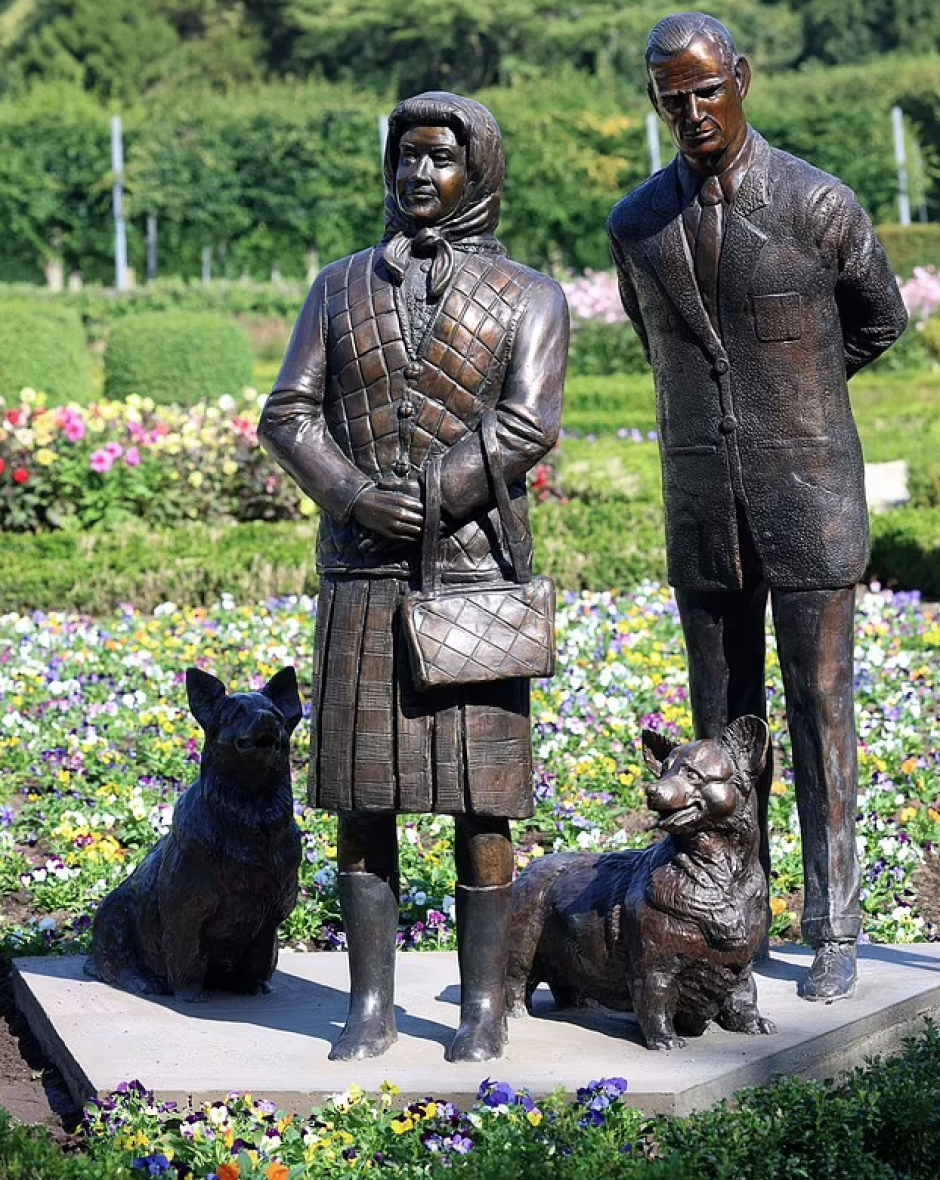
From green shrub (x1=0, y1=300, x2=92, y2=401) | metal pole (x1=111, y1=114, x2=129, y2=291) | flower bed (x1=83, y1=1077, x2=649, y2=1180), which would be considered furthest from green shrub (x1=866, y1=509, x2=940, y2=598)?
metal pole (x1=111, y1=114, x2=129, y2=291)

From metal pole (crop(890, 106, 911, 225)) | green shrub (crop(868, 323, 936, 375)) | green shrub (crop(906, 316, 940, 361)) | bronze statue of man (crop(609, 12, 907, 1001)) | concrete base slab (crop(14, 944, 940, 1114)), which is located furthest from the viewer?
metal pole (crop(890, 106, 911, 225))

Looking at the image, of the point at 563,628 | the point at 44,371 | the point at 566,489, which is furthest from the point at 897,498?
the point at 44,371

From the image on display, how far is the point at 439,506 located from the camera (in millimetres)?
3836

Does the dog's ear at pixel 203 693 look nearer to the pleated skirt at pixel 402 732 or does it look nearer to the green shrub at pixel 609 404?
the pleated skirt at pixel 402 732

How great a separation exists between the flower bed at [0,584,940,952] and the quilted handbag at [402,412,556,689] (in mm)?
1566

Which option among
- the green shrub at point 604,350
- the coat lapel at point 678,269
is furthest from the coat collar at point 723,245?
the green shrub at point 604,350

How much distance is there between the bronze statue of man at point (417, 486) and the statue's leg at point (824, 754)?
2.54 feet

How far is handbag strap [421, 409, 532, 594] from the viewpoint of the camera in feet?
12.6

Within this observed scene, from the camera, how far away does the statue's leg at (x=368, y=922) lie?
13.1 feet

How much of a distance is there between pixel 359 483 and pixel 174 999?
1410 mm

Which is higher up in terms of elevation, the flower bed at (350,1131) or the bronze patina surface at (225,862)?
the bronze patina surface at (225,862)

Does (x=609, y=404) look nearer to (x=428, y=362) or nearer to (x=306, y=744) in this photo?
(x=306, y=744)

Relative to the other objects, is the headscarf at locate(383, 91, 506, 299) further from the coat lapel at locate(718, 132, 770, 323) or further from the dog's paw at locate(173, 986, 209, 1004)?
the dog's paw at locate(173, 986, 209, 1004)

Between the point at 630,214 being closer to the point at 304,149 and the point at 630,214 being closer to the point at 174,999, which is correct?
the point at 174,999
